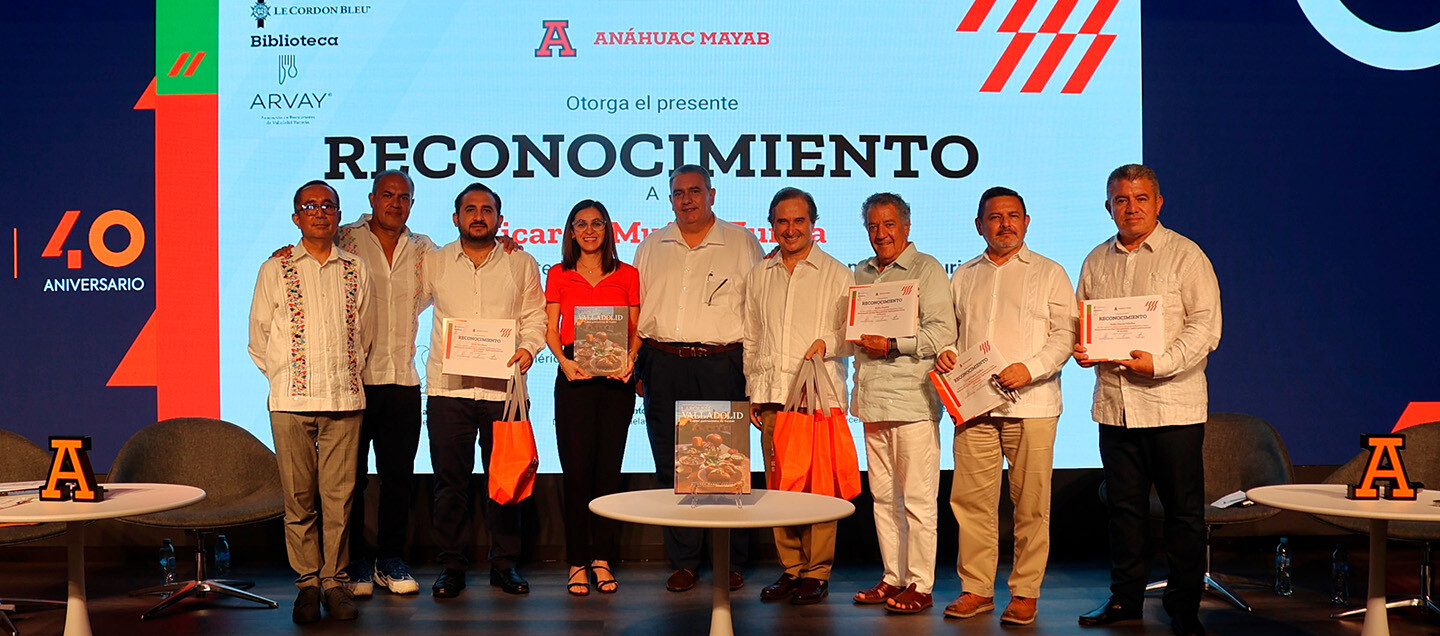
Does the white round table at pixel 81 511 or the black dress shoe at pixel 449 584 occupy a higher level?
the white round table at pixel 81 511

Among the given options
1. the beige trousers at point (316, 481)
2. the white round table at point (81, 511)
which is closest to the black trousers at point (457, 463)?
the beige trousers at point (316, 481)

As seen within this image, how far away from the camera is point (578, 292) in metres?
4.80

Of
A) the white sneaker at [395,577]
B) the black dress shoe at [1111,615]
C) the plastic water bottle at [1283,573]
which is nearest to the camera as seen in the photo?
the black dress shoe at [1111,615]

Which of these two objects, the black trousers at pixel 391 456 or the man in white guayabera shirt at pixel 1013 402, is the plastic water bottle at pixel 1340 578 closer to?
the man in white guayabera shirt at pixel 1013 402

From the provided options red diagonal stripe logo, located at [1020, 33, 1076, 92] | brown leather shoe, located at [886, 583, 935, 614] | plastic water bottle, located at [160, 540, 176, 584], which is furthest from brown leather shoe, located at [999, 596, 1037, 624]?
plastic water bottle, located at [160, 540, 176, 584]

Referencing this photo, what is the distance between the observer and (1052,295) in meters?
4.29

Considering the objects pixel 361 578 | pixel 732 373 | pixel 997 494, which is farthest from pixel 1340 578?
pixel 361 578

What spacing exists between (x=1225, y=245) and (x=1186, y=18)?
4.08 ft

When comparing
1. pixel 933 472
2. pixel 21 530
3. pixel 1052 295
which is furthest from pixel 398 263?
pixel 1052 295

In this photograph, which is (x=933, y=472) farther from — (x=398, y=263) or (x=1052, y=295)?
(x=398, y=263)

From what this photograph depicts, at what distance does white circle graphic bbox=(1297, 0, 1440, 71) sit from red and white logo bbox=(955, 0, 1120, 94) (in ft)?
3.84

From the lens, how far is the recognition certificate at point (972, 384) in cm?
415

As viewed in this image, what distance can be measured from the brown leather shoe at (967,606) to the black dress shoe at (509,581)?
1.88 meters

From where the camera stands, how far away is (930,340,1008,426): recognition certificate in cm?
415
